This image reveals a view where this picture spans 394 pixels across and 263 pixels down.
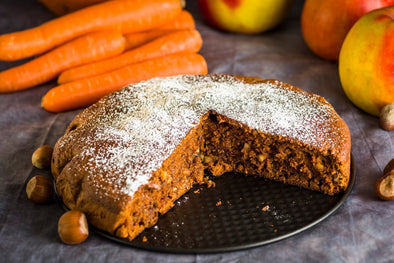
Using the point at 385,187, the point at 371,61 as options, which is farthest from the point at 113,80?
the point at 385,187

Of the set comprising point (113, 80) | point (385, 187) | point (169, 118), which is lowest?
point (113, 80)

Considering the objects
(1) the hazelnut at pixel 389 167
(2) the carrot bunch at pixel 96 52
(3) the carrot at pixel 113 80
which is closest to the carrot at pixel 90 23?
(2) the carrot bunch at pixel 96 52

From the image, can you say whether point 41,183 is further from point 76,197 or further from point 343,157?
point 343,157

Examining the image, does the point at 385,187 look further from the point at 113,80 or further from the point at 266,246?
the point at 113,80

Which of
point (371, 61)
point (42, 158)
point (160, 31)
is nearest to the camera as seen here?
point (42, 158)

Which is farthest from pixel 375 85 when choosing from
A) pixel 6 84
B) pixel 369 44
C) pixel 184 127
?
pixel 6 84

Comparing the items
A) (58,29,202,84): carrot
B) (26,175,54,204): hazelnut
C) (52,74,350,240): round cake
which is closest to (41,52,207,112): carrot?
(58,29,202,84): carrot
